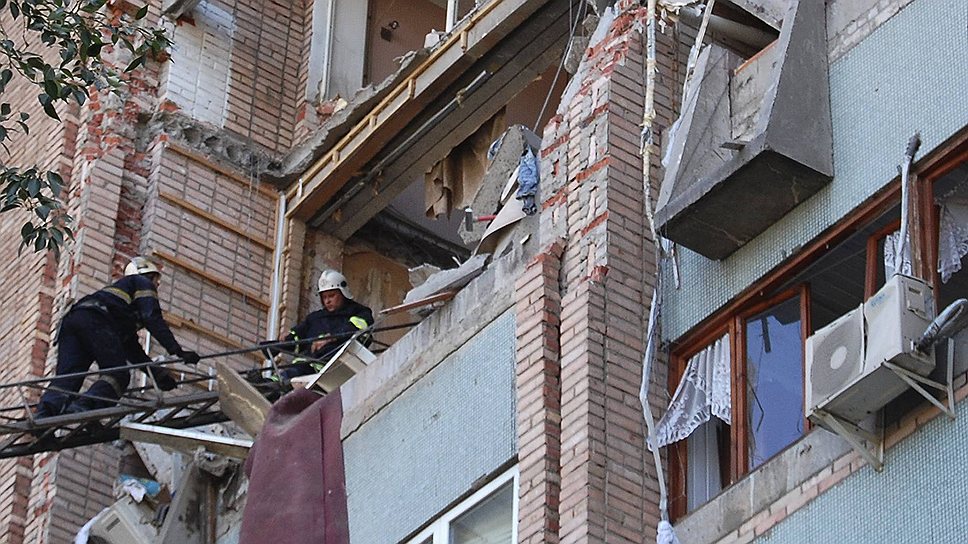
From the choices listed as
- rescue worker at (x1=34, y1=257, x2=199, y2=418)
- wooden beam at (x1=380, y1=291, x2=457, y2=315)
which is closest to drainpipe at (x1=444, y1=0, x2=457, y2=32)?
rescue worker at (x1=34, y1=257, x2=199, y2=418)

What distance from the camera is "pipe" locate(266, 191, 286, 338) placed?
63.5 feet

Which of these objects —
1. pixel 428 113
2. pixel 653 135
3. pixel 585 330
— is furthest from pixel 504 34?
pixel 585 330

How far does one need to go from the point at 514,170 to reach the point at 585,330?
2403 mm

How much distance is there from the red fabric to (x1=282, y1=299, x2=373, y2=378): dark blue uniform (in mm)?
6945

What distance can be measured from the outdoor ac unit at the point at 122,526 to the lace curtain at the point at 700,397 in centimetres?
540

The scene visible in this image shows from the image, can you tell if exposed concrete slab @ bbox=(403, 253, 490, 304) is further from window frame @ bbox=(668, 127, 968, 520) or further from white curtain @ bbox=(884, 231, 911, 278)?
white curtain @ bbox=(884, 231, 911, 278)

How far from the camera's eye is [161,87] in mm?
20031

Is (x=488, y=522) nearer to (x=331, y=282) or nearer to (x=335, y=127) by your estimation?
(x=331, y=282)

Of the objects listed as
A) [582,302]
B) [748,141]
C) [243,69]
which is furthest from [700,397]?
[243,69]

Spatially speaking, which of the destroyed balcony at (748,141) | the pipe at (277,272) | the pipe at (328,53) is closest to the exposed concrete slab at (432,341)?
the destroyed balcony at (748,141)

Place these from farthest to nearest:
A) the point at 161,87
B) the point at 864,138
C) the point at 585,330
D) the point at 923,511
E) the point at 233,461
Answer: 1. the point at 161,87
2. the point at 233,461
3. the point at 585,330
4. the point at 864,138
5. the point at 923,511

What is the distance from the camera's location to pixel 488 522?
1318 centimetres

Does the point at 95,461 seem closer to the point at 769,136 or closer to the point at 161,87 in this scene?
the point at 161,87

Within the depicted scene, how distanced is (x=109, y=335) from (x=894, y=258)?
803 centimetres
